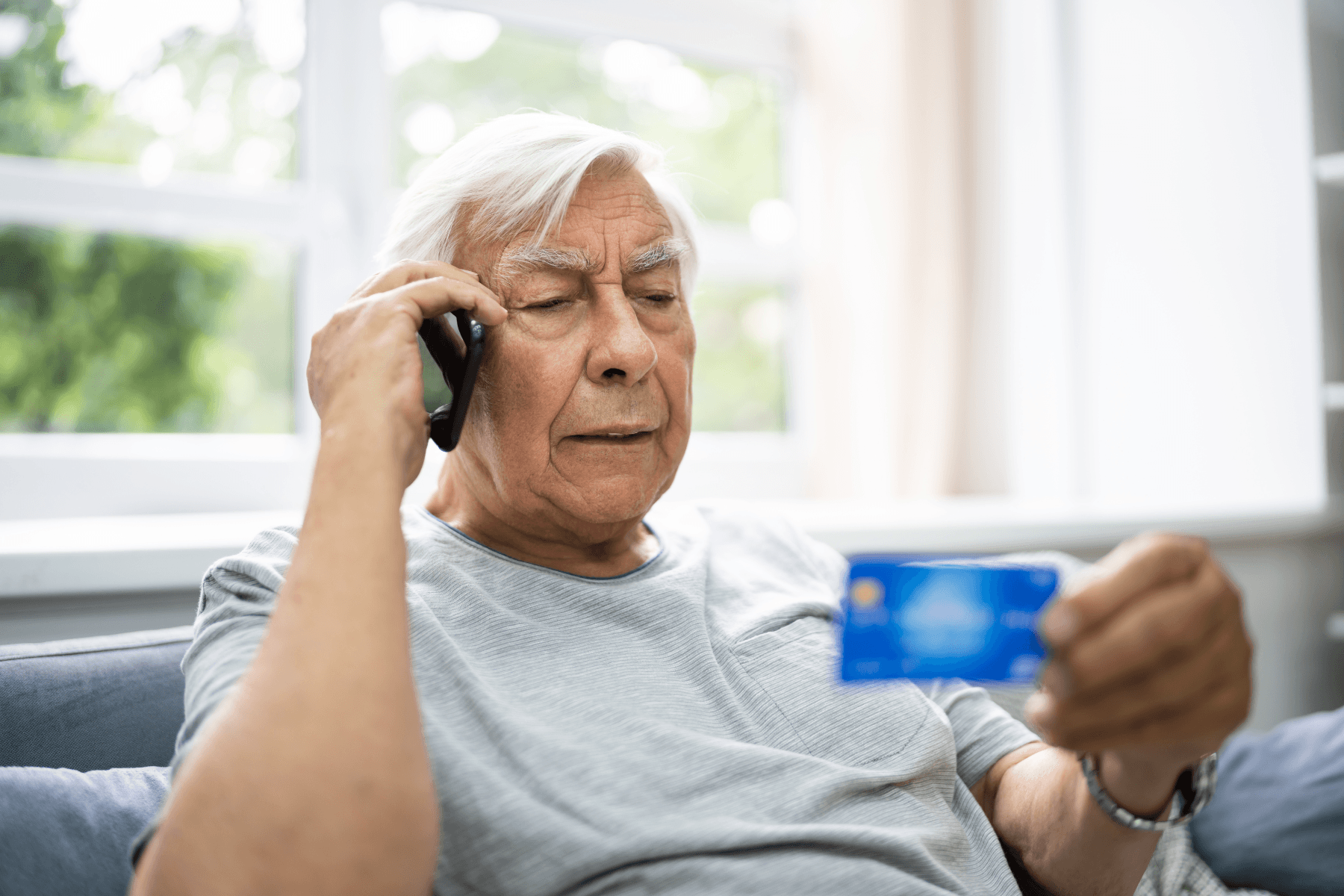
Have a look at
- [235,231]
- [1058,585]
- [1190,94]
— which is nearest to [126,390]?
[235,231]

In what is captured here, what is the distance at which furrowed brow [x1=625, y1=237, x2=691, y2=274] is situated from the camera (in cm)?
107

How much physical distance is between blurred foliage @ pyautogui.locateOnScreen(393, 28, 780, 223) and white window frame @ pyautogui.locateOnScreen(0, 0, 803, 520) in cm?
6

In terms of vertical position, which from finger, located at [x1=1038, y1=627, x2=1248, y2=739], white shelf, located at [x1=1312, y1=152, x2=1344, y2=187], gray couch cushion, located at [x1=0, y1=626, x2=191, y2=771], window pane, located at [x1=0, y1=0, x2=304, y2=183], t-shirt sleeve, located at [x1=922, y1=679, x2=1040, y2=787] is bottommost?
t-shirt sleeve, located at [x1=922, y1=679, x2=1040, y2=787]

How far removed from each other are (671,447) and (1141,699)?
0.59m

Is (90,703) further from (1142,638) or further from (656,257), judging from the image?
(1142,638)

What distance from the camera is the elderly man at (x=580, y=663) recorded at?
66 centimetres

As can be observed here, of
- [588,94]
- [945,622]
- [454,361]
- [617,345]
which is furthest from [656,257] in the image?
[588,94]

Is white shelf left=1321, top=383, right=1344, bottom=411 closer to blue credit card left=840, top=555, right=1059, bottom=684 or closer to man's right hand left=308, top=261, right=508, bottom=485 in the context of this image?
blue credit card left=840, top=555, right=1059, bottom=684

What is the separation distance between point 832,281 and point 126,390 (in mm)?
1640

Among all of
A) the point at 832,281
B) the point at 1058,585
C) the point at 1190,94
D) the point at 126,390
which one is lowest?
the point at 1058,585

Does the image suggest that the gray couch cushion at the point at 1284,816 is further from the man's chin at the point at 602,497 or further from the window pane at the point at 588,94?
the window pane at the point at 588,94

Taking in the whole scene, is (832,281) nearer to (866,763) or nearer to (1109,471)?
(1109,471)

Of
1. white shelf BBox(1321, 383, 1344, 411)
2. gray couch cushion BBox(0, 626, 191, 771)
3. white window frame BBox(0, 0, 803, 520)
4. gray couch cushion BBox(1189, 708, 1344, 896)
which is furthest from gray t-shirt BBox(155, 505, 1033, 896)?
white shelf BBox(1321, 383, 1344, 411)

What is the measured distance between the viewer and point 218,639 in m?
0.83
